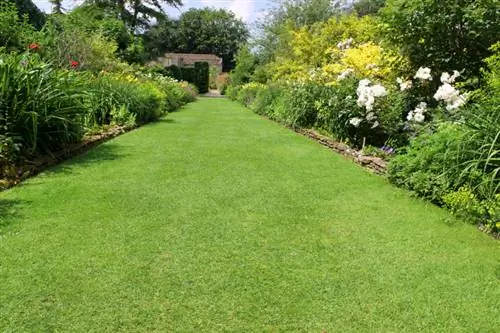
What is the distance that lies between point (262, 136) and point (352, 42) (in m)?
5.12

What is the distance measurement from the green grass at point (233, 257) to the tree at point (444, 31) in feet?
9.03

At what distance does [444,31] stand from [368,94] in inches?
58.3

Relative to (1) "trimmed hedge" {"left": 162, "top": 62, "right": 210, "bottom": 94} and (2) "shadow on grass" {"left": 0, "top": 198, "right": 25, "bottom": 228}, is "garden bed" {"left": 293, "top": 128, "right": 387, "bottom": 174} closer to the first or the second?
(2) "shadow on grass" {"left": 0, "top": 198, "right": 25, "bottom": 228}

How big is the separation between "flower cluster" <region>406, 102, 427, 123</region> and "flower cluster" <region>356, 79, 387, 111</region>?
0.72m

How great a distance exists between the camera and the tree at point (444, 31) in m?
6.84

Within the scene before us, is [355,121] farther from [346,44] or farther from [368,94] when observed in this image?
[346,44]

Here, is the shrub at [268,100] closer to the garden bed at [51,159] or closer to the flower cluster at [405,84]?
the flower cluster at [405,84]

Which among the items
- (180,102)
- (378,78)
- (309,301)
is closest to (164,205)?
(309,301)

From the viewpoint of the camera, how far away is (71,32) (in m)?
13.9

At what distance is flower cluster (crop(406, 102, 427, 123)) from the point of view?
6818 mm

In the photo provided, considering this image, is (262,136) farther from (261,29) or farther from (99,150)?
(261,29)

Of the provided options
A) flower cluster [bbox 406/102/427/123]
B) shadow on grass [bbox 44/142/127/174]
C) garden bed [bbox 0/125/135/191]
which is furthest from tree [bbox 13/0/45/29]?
flower cluster [bbox 406/102/427/123]

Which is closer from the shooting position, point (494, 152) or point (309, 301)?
point (309, 301)

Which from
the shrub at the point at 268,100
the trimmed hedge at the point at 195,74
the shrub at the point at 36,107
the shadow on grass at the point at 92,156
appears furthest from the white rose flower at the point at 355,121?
the trimmed hedge at the point at 195,74
